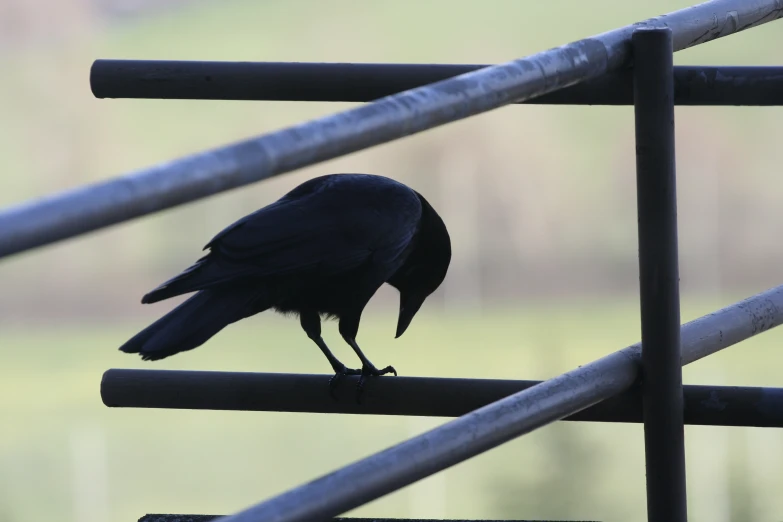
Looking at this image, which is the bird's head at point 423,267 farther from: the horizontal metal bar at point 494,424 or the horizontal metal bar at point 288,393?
the horizontal metal bar at point 494,424

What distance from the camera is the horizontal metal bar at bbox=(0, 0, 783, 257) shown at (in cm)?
62

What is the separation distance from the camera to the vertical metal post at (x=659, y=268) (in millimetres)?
1053

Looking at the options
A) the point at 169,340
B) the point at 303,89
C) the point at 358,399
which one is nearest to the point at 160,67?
the point at 303,89

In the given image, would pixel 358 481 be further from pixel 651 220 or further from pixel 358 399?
pixel 358 399

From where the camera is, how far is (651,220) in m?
1.06

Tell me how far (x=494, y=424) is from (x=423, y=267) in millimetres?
1637

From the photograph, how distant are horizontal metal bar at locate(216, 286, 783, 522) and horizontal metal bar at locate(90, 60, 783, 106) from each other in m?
0.35

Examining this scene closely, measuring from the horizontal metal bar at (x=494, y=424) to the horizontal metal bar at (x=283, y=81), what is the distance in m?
0.35

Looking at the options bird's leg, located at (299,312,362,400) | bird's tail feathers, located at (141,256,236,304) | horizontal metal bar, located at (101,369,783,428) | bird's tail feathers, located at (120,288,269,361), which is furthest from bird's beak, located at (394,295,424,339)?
horizontal metal bar, located at (101,369,783,428)

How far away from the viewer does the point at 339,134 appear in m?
0.78

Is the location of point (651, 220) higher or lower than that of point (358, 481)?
higher

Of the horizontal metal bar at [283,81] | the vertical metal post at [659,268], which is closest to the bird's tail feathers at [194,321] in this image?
the horizontal metal bar at [283,81]

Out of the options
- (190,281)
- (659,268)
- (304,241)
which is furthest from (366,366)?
(659,268)

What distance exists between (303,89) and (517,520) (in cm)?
63
